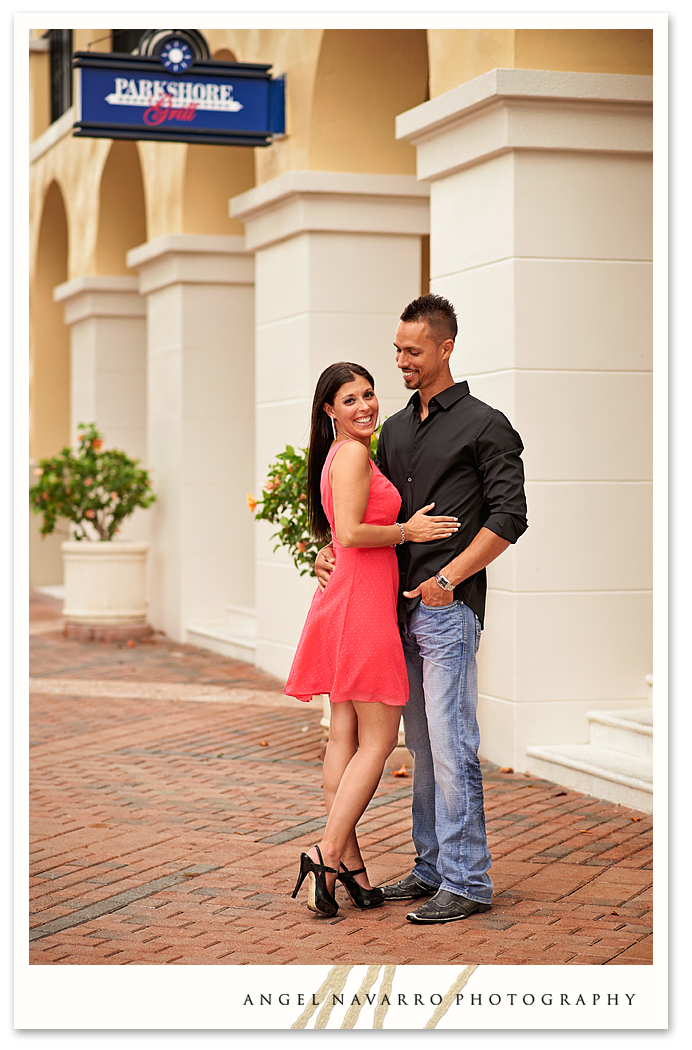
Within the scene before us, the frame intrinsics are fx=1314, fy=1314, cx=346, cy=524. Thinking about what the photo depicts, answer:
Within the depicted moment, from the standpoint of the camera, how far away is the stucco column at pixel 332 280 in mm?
9797

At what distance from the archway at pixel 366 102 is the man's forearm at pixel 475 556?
607cm

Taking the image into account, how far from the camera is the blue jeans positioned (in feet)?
15.1

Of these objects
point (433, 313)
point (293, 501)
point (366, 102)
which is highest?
point (366, 102)

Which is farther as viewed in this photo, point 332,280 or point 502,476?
point 332,280

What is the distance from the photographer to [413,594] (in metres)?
4.65

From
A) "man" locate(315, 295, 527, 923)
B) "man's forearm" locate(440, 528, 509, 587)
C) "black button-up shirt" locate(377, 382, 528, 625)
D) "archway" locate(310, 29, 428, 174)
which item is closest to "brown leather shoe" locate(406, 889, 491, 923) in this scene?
"man" locate(315, 295, 527, 923)

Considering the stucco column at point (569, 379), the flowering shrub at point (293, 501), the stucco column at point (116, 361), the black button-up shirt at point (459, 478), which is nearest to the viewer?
the black button-up shirt at point (459, 478)

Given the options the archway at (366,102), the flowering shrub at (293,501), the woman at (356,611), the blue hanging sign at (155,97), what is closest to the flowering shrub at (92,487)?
the blue hanging sign at (155,97)

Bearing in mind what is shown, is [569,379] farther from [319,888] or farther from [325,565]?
[319,888]

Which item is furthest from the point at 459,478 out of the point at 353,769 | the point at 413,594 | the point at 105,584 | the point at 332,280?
the point at 105,584

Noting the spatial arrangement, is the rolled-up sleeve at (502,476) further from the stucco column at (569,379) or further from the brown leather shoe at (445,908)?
the stucco column at (569,379)

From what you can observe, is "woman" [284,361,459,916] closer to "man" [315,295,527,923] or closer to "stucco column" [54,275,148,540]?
"man" [315,295,527,923]

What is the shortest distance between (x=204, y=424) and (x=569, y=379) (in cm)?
619

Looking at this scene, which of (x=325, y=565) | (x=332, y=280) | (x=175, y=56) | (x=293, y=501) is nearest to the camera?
(x=325, y=565)
